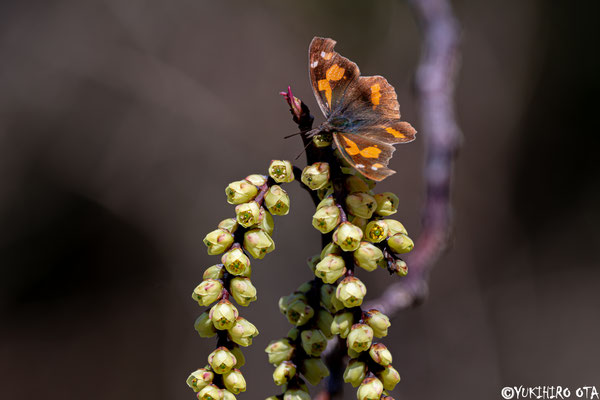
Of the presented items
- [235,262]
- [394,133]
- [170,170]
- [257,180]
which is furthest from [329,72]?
[170,170]

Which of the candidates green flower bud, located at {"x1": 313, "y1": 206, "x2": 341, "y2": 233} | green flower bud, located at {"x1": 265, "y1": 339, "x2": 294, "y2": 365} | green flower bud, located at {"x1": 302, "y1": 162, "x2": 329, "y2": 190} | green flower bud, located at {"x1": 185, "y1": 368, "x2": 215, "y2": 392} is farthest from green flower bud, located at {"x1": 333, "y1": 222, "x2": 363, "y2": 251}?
green flower bud, located at {"x1": 185, "y1": 368, "x2": 215, "y2": 392}

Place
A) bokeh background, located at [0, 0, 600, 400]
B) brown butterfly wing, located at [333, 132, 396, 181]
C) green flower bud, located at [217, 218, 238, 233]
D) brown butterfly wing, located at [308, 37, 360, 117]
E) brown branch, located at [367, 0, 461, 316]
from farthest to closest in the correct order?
1. bokeh background, located at [0, 0, 600, 400]
2. brown branch, located at [367, 0, 461, 316]
3. brown butterfly wing, located at [308, 37, 360, 117]
4. green flower bud, located at [217, 218, 238, 233]
5. brown butterfly wing, located at [333, 132, 396, 181]

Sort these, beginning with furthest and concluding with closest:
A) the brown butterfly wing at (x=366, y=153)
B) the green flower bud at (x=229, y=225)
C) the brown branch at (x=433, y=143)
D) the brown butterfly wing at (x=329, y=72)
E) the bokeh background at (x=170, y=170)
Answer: the bokeh background at (x=170, y=170) → the brown branch at (x=433, y=143) → the brown butterfly wing at (x=329, y=72) → the green flower bud at (x=229, y=225) → the brown butterfly wing at (x=366, y=153)

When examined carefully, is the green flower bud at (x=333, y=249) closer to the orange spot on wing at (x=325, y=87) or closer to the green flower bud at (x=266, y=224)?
the green flower bud at (x=266, y=224)

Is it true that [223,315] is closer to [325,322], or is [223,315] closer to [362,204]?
[325,322]

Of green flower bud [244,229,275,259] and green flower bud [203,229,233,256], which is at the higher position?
green flower bud [244,229,275,259]

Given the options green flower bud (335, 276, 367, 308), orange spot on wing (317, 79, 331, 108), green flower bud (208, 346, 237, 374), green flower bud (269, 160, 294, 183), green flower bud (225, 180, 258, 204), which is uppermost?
orange spot on wing (317, 79, 331, 108)

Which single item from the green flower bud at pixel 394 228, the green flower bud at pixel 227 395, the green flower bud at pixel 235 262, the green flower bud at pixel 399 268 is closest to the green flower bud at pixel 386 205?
the green flower bud at pixel 394 228

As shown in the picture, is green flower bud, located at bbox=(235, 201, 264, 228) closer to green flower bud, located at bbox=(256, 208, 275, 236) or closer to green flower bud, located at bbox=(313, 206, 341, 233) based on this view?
green flower bud, located at bbox=(256, 208, 275, 236)
